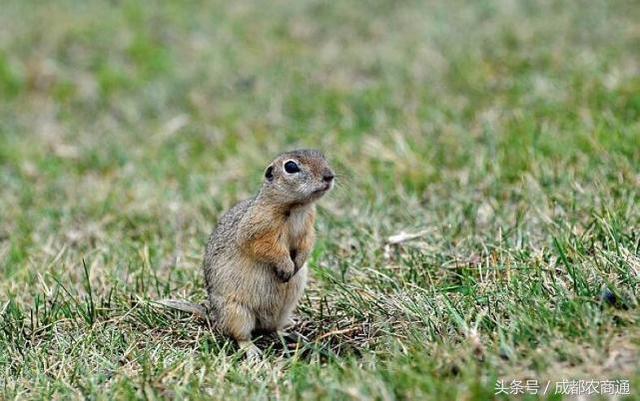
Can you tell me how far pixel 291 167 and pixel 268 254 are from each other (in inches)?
16.8

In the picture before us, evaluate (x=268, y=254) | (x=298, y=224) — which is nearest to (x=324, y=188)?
(x=298, y=224)

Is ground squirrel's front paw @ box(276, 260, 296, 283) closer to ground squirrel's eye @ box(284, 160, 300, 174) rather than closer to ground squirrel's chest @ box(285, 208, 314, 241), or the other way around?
ground squirrel's chest @ box(285, 208, 314, 241)

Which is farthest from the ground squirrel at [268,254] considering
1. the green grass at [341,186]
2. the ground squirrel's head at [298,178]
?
the green grass at [341,186]

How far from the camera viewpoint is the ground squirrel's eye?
4.40 metres

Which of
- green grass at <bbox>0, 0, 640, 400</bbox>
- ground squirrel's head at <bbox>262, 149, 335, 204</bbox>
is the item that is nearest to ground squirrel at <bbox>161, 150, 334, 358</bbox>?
ground squirrel's head at <bbox>262, 149, 335, 204</bbox>

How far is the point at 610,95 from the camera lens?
7.25m

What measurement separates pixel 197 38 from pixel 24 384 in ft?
25.4

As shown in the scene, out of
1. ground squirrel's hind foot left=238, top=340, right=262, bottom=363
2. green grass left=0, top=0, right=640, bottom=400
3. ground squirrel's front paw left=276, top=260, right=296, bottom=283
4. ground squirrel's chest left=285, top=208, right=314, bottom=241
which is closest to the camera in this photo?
green grass left=0, top=0, right=640, bottom=400

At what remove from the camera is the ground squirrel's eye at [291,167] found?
14.4ft

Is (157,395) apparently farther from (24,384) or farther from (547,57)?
(547,57)

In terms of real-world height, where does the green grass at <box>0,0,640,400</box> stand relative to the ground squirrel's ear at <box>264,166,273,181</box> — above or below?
below

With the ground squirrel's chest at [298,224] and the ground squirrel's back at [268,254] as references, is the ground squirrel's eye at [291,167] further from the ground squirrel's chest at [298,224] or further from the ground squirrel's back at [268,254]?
the ground squirrel's chest at [298,224]

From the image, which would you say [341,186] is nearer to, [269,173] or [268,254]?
[269,173]

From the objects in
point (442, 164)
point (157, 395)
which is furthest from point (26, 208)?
point (157, 395)
